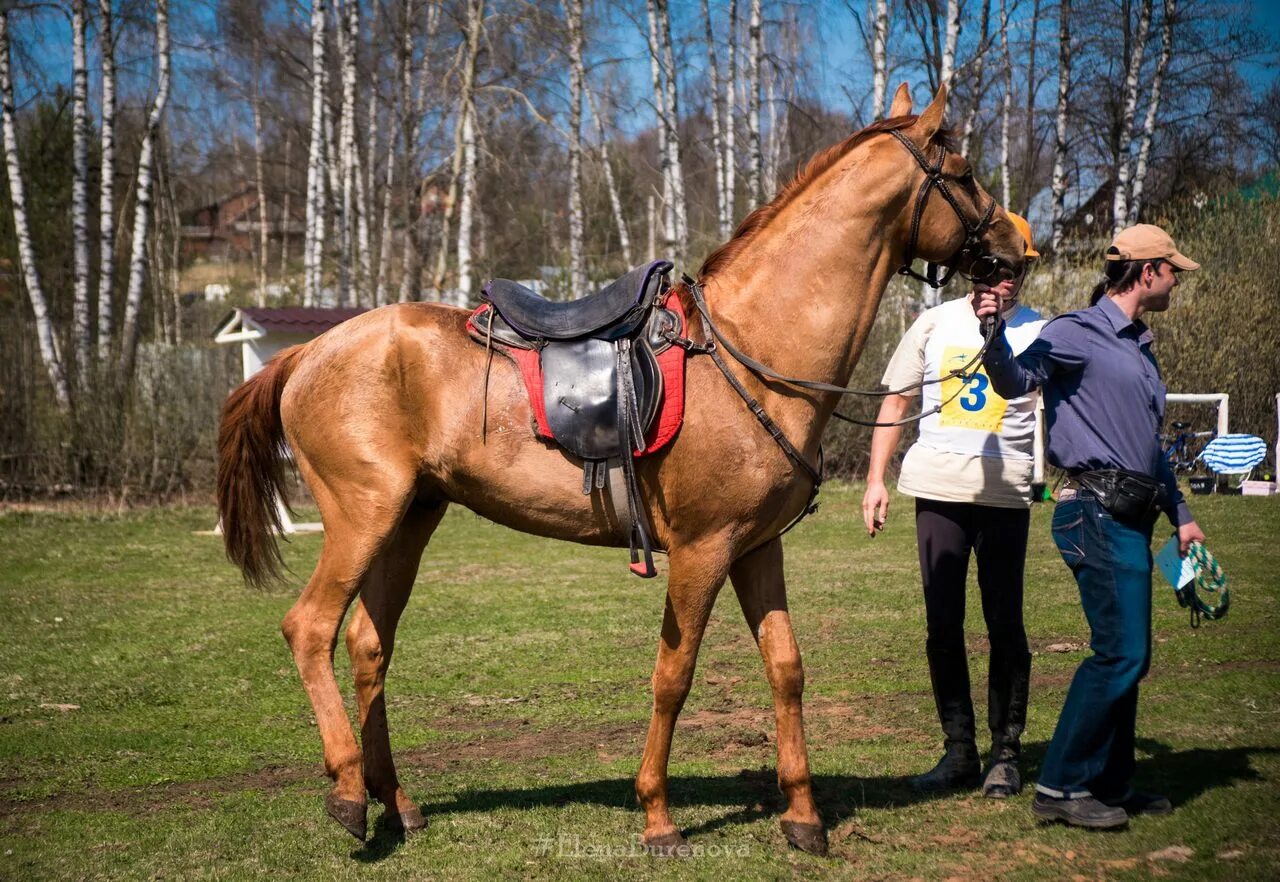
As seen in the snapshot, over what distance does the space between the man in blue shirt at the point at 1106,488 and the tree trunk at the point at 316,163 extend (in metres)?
19.1

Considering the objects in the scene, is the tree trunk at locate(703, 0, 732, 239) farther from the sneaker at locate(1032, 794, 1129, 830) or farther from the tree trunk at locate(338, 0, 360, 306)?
the sneaker at locate(1032, 794, 1129, 830)

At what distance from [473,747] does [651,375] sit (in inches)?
97.9

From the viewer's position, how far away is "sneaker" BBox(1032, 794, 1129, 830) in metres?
4.13

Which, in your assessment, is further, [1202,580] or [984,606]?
[984,606]

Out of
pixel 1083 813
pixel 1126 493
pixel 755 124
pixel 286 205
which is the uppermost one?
pixel 286 205

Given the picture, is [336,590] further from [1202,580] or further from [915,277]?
[1202,580]

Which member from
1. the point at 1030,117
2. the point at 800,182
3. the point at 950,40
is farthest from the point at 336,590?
the point at 1030,117

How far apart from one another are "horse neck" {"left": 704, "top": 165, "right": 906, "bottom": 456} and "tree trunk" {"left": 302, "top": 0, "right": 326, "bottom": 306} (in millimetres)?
18480

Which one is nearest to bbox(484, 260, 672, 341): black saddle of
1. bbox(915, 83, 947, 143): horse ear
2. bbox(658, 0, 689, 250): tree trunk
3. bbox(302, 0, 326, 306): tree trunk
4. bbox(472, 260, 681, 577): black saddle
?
bbox(472, 260, 681, 577): black saddle

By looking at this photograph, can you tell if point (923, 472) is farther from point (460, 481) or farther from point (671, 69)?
point (671, 69)

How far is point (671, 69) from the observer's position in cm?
2070

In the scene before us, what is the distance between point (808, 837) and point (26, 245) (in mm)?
16766

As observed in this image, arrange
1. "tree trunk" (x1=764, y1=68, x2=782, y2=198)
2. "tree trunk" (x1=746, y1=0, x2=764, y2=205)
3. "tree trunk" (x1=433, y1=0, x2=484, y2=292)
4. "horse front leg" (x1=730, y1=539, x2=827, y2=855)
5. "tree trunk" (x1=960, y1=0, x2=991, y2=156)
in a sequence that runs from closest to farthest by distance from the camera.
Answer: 1. "horse front leg" (x1=730, y1=539, x2=827, y2=855)
2. "tree trunk" (x1=960, y1=0, x2=991, y2=156)
3. "tree trunk" (x1=746, y1=0, x2=764, y2=205)
4. "tree trunk" (x1=433, y1=0, x2=484, y2=292)
5. "tree trunk" (x1=764, y1=68, x2=782, y2=198)

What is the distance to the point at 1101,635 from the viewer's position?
13.5 ft
